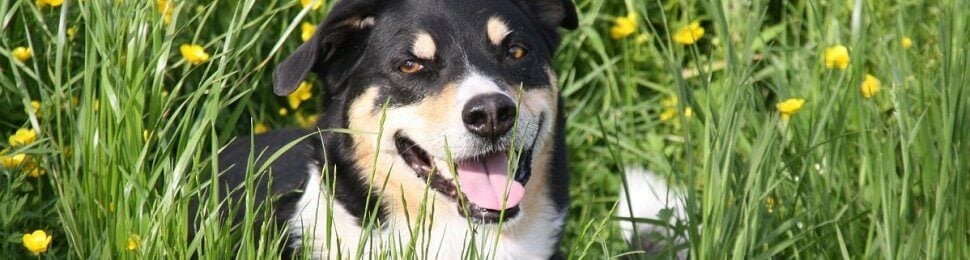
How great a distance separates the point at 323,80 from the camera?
366 centimetres

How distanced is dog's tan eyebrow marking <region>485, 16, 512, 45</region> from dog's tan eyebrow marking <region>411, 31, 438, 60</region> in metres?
0.15

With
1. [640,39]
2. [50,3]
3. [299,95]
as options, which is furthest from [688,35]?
[50,3]

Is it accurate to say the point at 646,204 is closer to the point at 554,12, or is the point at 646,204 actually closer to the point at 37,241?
the point at 554,12

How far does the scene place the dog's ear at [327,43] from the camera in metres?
3.35

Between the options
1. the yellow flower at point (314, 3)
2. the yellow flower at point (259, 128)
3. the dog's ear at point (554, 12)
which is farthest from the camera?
the yellow flower at point (259, 128)

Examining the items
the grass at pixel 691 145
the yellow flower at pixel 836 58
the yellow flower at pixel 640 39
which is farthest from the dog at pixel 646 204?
the yellow flower at pixel 640 39

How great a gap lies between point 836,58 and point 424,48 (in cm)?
127

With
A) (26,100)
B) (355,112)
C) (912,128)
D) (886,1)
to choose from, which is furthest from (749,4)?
(26,100)

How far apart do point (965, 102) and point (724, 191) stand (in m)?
0.71

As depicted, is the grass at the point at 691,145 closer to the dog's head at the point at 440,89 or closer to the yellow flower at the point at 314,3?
the yellow flower at the point at 314,3

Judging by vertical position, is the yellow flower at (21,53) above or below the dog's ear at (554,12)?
below

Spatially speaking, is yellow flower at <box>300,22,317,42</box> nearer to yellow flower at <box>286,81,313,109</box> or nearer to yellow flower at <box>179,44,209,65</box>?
yellow flower at <box>286,81,313,109</box>

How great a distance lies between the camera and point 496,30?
345cm

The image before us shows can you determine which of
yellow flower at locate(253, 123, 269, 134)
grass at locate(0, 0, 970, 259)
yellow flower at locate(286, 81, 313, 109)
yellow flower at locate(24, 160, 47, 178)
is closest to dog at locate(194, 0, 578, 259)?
grass at locate(0, 0, 970, 259)
